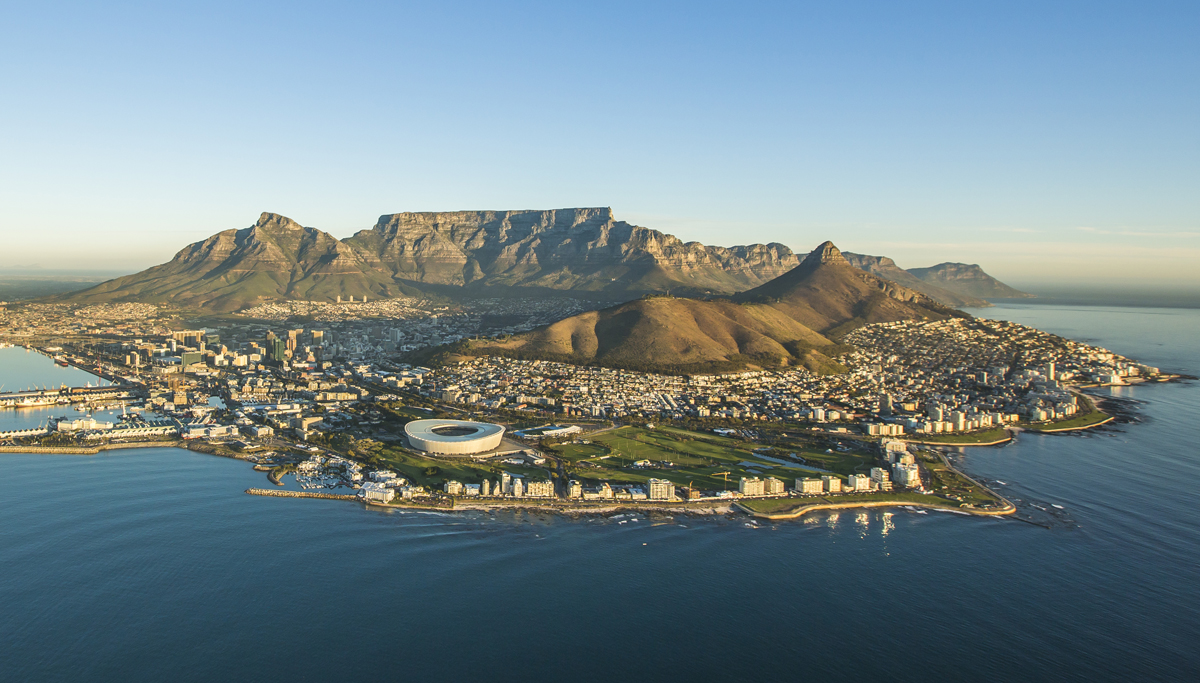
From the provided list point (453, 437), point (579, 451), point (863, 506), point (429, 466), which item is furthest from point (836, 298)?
point (429, 466)

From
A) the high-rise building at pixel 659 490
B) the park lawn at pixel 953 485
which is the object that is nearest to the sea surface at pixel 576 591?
the park lawn at pixel 953 485

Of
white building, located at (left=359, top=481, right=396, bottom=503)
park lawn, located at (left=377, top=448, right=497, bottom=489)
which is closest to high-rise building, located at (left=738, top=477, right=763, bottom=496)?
park lawn, located at (left=377, top=448, right=497, bottom=489)

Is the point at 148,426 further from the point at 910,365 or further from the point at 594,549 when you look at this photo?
the point at 910,365

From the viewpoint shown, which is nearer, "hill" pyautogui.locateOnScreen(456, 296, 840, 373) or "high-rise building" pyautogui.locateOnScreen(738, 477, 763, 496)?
"high-rise building" pyautogui.locateOnScreen(738, 477, 763, 496)

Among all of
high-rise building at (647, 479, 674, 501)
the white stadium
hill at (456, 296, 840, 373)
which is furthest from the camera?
hill at (456, 296, 840, 373)

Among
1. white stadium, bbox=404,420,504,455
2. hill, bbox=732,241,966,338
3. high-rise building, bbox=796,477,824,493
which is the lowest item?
high-rise building, bbox=796,477,824,493

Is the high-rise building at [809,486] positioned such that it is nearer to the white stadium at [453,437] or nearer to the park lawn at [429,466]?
the park lawn at [429,466]

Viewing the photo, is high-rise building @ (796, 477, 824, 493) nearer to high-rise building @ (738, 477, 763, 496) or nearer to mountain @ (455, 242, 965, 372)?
high-rise building @ (738, 477, 763, 496)
